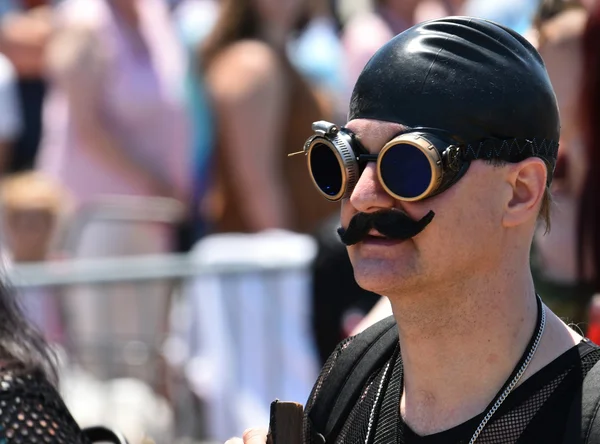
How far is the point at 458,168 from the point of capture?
1.92 m

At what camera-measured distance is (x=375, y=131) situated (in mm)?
1990

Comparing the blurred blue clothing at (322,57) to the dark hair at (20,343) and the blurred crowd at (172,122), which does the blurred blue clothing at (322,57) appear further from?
the dark hair at (20,343)

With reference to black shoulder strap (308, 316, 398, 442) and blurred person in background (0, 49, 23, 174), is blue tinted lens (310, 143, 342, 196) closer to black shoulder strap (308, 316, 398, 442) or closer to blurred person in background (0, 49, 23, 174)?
black shoulder strap (308, 316, 398, 442)

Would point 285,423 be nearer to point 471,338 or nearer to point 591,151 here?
point 471,338

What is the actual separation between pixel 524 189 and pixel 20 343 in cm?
126

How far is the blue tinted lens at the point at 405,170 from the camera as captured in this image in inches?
75.3

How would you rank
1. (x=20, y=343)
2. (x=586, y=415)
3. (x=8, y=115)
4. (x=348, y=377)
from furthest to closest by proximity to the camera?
(x=8, y=115) → (x=20, y=343) → (x=348, y=377) → (x=586, y=415)

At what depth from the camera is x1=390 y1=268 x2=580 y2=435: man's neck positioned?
1979 millimetres

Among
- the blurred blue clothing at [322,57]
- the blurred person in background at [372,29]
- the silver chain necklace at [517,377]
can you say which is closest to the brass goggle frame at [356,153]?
the silver chain necklace at [517,377]

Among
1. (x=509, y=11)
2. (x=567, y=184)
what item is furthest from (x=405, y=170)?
(x=509, y=11)

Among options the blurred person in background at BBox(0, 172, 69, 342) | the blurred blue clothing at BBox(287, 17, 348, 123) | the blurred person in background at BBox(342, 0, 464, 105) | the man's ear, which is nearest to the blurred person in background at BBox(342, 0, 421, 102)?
the blurred person in background at BBox(342, 0, 464, 105)

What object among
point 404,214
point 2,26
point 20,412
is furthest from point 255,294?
point 404,214

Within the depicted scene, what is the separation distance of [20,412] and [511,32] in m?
1.21

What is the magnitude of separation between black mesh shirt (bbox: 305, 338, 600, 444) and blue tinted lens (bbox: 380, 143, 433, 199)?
0.37m
